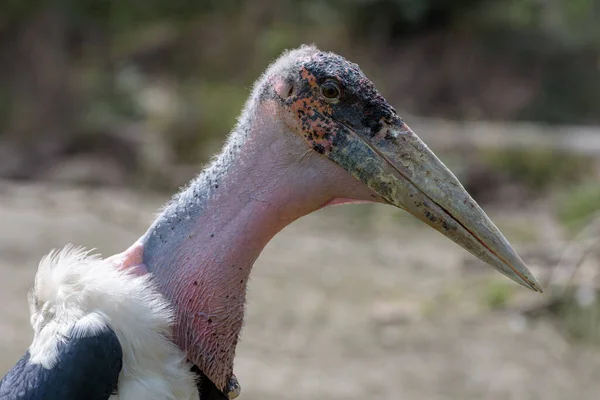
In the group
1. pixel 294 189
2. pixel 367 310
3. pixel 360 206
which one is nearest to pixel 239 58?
pixel 360 206

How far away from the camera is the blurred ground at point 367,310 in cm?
509

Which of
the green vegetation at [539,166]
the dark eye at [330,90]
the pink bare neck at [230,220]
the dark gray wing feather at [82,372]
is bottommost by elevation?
the dark gray wing feather at [82,372]

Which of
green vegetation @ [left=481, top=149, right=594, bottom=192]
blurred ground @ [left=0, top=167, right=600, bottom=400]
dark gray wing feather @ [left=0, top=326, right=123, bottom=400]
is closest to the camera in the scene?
dark gray wing feather @ [left=0, top=326, right=123, bottom=400]

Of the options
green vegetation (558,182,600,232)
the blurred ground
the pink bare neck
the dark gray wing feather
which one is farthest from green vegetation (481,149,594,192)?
the dark gray wing feather

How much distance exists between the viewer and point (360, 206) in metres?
8.82

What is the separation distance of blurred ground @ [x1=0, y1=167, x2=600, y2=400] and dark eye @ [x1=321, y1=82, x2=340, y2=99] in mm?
3030

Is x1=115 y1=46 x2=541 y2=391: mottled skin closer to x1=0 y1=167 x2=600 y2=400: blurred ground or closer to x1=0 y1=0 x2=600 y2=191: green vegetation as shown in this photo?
x1=0 y1=167 x2=600 y2=400: blurred ground

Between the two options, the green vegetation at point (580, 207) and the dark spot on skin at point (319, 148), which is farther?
the green vegetation at point (580, 207)

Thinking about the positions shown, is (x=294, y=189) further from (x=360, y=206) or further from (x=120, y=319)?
(x=360, y=206)

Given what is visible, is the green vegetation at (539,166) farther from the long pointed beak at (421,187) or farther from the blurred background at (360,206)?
the long pointed beak at (421,187)

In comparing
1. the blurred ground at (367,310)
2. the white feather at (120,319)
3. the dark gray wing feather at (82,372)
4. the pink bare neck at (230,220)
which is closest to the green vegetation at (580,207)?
the blurred ground at (367,310)

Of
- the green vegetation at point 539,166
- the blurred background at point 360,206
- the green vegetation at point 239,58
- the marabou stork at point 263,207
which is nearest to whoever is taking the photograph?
the marabou stork at point 263,207

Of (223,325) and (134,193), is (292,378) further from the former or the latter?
(134,193)

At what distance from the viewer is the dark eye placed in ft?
6.46
